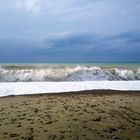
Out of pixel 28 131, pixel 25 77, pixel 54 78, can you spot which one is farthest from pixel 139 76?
pixel 28 131

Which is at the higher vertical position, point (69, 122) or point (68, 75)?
point (68, 75)

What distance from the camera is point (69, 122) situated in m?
6.04

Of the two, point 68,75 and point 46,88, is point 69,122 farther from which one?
point 68,75

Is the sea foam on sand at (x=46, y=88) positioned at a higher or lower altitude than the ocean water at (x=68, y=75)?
lower

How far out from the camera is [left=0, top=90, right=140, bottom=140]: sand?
509cm

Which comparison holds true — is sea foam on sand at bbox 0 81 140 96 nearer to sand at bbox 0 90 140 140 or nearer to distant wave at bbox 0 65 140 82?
sand at bbox 0 90 140 140

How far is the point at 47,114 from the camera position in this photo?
6.97m

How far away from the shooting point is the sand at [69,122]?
509cm

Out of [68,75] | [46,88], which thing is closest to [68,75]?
[68,75]

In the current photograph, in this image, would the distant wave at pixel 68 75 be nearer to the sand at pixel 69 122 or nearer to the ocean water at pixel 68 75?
the ocean water at pixel 68 75

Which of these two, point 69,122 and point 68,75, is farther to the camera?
point 68,75

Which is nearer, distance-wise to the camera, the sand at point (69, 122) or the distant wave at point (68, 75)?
the sand at point (69, 122)

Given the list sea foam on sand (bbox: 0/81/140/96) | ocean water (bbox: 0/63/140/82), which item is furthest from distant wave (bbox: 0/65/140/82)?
sea foam on sand (bbox: 0/81/140/96)

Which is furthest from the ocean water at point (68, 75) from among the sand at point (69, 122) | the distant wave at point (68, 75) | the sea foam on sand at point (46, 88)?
the sand at point (69, 122)
